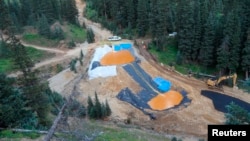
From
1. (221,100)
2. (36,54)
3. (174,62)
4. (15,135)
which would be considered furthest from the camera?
(36,54)

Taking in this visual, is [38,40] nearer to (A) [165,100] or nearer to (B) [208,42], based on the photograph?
(A) [165,100]

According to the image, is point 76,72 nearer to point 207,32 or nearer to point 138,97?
point 138,97

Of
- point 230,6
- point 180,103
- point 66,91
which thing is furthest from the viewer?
point 230,6

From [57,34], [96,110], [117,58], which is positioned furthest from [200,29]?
[57,34]

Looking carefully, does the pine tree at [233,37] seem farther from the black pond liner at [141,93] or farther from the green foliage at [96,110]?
the green foliage at [96,110]

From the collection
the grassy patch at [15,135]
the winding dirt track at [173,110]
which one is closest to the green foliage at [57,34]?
the winding dirt track at [173,110]

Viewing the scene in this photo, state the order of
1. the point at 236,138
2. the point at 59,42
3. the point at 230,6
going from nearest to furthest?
the point at 236,138
the point at 230,6
the point at 59,42

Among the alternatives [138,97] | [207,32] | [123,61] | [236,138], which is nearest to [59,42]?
[123,61]
